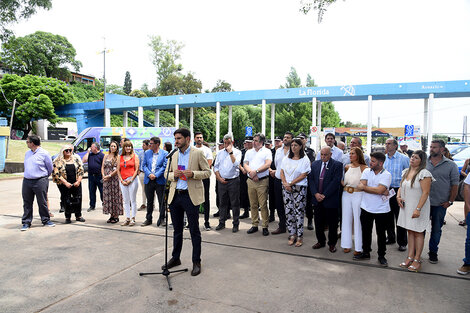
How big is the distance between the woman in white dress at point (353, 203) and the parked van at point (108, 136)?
444 inches

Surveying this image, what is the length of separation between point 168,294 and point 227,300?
0.70 m

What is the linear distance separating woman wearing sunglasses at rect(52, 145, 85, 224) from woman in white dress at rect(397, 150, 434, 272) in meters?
6.41

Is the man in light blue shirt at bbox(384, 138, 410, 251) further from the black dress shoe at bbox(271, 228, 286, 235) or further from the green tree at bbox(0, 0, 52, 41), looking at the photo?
the green tree at bbox(0, 0, 52, 41)

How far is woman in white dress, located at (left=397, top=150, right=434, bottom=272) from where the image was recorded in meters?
4.22

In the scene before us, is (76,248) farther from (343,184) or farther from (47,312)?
(343,184)

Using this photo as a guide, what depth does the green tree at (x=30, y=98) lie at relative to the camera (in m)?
38.5

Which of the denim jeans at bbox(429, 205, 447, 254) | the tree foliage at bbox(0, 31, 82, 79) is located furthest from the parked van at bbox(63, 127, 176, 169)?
the tree foliage at bbox(0, 31, 82, 79)

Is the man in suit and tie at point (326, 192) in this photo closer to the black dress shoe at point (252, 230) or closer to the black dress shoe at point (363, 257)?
the black dress shoe at point (363, 257)

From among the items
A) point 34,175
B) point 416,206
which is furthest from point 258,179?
point 34,175

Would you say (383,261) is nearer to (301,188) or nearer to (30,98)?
(301,188)

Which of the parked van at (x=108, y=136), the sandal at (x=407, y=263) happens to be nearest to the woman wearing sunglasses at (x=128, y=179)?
the sandal at (x=407, y=263)

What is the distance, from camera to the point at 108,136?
640 inches

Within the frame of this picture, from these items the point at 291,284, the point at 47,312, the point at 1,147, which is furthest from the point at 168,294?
the point at 1,147

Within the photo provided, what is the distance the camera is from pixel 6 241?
18.0 feet
